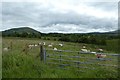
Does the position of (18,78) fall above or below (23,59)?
below

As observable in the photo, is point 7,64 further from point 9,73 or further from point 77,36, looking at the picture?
point 77,36

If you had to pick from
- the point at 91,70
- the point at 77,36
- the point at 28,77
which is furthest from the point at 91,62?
the point at 77,36

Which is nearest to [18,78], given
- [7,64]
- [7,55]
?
[7,64]

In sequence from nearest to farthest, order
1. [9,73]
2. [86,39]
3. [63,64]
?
[9,73], [63,64], [86,39]

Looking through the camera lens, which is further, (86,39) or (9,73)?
(86,39)

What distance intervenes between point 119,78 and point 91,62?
5.92 ft

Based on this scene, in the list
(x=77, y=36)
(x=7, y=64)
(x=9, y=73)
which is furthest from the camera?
(x=77, y=36)

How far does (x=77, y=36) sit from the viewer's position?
151 ft

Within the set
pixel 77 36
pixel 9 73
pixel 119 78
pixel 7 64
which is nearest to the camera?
pixel 119 78

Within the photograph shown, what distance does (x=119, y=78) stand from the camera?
6.82m

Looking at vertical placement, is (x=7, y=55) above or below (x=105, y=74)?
above

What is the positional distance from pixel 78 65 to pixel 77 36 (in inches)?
1483

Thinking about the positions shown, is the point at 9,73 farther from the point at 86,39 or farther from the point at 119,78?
the point at 86,39

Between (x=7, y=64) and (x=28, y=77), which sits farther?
(x=7, y=64)
